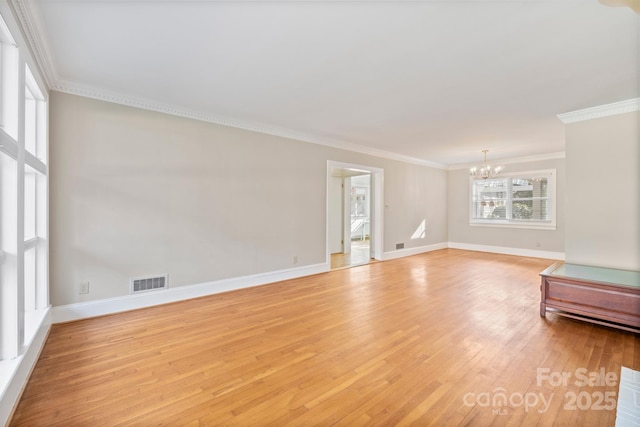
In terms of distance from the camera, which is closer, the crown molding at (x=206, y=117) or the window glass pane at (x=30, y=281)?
the window glass pane at (x=30, y=281)

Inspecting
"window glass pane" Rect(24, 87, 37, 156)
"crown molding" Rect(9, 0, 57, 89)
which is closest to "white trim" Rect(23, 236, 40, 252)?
"window glass pane" Rect(24, 87, 37, 156)

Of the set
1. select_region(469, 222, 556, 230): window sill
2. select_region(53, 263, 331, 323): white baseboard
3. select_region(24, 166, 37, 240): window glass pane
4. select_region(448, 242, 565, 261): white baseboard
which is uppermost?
select_region(24, 166, 37, 240): window glass pane

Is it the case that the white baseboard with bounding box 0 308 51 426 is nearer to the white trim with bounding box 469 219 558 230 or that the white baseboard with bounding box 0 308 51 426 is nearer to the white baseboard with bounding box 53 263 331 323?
the white baseboard with bounding box 53 263 331 323

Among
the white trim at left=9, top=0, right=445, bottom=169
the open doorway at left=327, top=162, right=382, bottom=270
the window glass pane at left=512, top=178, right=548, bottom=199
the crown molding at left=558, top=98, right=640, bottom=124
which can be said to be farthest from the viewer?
the window glass pane at left=512, top=178, right=548, bottom=199

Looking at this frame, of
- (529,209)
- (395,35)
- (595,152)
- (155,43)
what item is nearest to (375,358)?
(395,35)

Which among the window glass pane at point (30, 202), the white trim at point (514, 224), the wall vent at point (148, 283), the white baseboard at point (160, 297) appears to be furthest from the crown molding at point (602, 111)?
the window glass pane at point (30, 202)

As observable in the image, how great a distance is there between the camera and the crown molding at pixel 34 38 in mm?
1818

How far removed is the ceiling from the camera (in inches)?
74.0

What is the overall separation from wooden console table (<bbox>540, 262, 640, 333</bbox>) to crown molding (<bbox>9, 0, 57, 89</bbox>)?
534 centimetres

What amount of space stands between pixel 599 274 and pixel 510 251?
4604 millimetres

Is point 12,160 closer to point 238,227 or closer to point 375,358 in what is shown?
point 238,227

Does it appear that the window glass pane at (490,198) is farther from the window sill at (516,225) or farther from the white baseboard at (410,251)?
the white baseboard at (410,251)

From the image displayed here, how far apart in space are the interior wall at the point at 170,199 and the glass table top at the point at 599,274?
359cm

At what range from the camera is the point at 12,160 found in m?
1.86
